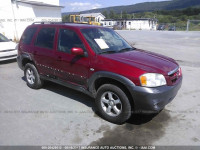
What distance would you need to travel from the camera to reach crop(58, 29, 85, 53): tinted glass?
384 cm

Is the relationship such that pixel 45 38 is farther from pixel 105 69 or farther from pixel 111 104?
pixel 111 104

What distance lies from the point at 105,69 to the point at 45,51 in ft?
6.23

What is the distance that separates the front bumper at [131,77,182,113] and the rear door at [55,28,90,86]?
1.15m

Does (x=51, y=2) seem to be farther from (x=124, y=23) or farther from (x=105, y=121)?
(x=124, y=23)

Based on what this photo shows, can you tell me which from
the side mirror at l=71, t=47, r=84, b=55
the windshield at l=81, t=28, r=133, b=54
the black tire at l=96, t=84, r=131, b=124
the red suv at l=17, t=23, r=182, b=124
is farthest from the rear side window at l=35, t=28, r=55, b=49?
the black tire at l=96, t=84, r=131, b=124

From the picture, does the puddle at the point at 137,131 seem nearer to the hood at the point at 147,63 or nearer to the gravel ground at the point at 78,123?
the gravel ground at the point at 78,123

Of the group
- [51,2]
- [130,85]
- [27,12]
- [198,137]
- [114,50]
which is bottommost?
[198,137]

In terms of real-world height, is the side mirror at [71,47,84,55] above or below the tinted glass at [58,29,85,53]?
below

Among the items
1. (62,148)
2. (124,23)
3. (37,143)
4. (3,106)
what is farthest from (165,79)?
(124,23)

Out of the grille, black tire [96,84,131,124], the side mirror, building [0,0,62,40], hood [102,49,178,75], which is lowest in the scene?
black tire [96,84,131,124]

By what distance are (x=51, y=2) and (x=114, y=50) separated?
21.3m

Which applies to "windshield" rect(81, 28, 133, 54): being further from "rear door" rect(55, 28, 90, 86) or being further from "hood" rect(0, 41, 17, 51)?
"hood" rect(0, 41, 17, 51)

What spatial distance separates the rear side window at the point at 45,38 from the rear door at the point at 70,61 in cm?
29

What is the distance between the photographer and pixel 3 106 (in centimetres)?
418
